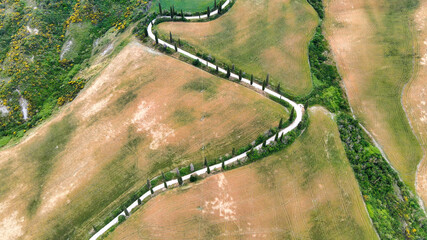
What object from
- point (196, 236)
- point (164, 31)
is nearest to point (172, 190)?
point (196, 236)

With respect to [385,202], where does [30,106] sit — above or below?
above

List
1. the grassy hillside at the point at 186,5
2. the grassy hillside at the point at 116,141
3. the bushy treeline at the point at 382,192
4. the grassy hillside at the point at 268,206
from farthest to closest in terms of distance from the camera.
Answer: the grassy hillside at the point at 186,5
the grassy hillside at the point at 116,141
the bushy treeline at the point at 382,192
the grassy hillside at the point at 268,206

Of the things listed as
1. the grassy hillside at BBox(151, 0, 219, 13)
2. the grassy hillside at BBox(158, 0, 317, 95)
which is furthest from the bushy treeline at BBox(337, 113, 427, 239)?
the grassy hillside at BBox(151, 0, 219, 13)

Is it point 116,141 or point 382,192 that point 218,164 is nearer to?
point 116,141

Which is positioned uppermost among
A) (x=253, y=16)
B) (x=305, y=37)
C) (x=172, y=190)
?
(x=253, y=16)

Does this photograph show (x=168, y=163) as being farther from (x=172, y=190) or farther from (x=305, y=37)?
(x=305, y=37)

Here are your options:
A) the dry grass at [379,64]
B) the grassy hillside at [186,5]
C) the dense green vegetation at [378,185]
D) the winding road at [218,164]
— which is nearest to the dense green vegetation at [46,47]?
the grassy hillside at [186,5]

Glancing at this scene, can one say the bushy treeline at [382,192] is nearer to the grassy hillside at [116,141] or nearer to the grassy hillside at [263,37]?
the grassy hillside at [116,141]
